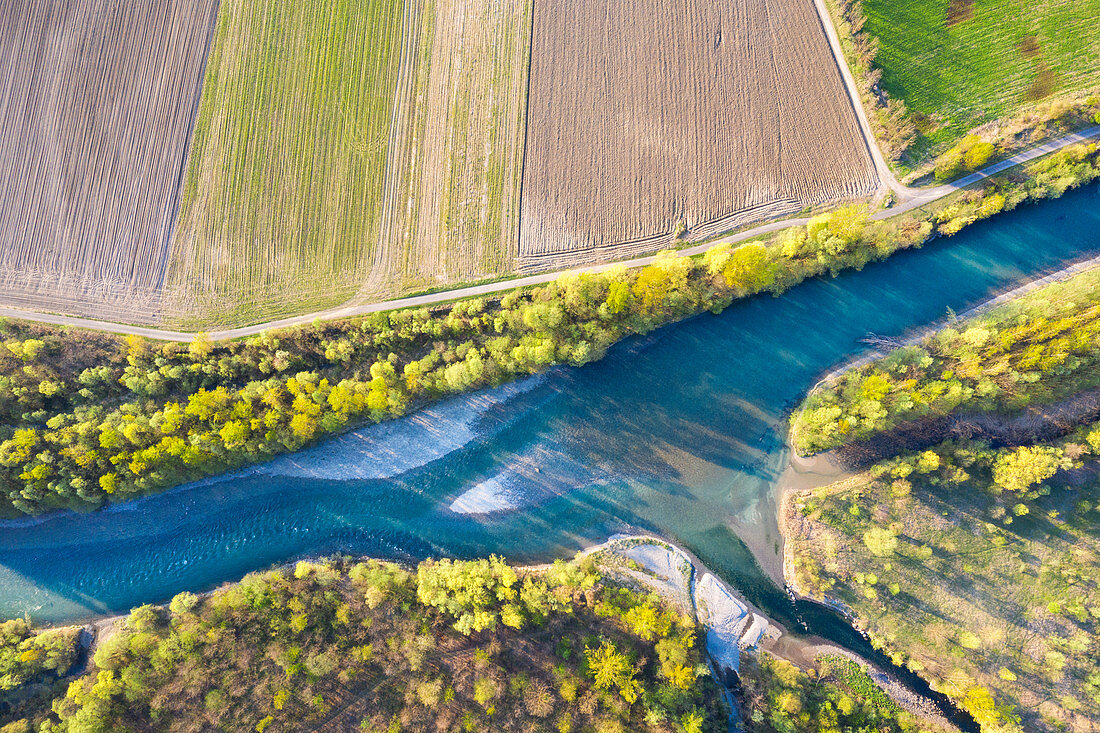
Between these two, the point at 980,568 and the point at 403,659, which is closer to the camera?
the point at 403,659

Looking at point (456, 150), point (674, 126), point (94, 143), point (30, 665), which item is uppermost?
point (674, 126)

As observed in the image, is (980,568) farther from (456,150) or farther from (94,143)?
(94,143)

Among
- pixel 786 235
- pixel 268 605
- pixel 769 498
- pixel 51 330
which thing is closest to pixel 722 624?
pixel 769 498

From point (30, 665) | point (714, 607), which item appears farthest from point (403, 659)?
point (30, 665)

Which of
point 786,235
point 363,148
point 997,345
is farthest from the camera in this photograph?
point 363,148

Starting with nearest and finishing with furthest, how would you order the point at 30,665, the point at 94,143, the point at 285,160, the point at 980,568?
the point at 30,665 < the point at 980,568 < the point at 285,160 < the point at 94,143

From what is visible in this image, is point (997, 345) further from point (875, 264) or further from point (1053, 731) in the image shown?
point (1053, 731)

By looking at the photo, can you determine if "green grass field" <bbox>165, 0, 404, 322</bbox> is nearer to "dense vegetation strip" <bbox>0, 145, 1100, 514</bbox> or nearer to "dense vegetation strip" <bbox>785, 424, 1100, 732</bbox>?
"dense vegetation strip" <bbox>0, 145, 1100, 514</bbox>
